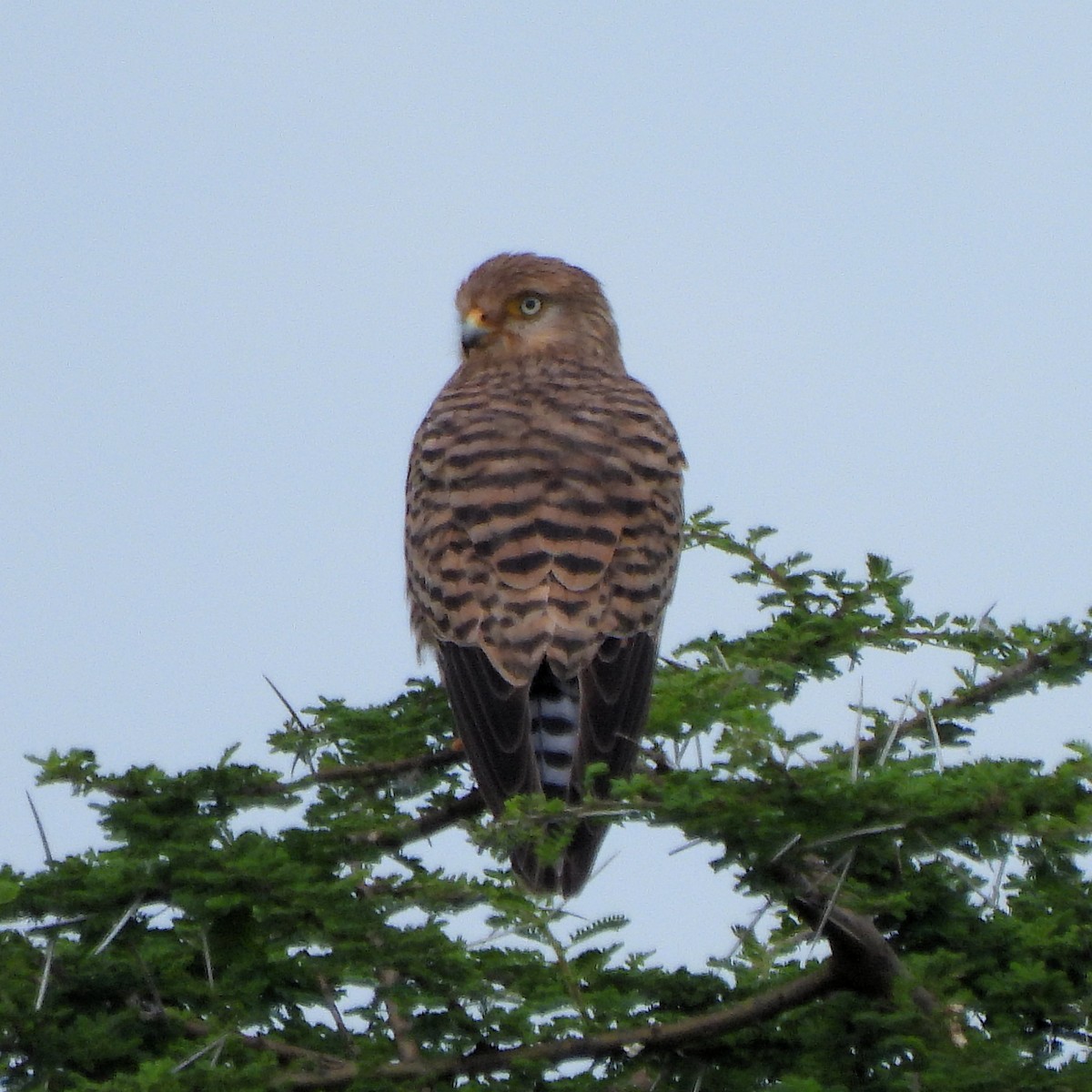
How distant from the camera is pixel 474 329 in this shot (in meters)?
6.85

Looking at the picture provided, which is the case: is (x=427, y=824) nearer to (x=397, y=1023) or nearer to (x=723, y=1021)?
(x=397, y=1023)

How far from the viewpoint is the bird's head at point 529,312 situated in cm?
688

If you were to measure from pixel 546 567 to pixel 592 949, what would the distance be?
180 centimetres

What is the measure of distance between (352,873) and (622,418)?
9.00 feet

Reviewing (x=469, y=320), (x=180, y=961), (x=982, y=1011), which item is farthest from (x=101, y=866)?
(x=469, y=320)

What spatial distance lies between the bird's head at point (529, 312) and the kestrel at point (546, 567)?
0.37 meters

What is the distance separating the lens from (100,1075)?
334cm

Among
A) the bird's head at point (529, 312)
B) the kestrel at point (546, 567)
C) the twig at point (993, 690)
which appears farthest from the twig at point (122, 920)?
the bird's head at point (529, 312)

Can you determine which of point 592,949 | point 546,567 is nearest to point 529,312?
point 546,567

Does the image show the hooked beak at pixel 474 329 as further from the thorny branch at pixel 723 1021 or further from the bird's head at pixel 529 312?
the thorny branch at pixel 723 1021

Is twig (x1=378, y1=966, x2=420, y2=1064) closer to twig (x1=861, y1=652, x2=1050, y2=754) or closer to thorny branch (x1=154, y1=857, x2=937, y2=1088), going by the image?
thorny branch (x1=154, y1=857, x2=937, y2=1088)

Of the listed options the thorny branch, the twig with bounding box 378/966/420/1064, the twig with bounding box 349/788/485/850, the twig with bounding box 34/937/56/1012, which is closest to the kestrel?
the twig with bounding box 349/788/485/850

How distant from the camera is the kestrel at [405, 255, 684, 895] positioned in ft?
14.7

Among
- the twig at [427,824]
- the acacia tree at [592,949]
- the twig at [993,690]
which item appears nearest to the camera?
the acacia tree at [592,949]
